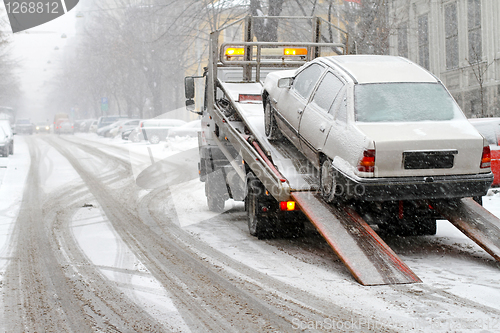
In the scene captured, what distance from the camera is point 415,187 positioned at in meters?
6.18

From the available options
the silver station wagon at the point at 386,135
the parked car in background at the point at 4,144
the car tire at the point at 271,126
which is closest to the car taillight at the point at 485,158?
the silver station wagon at the point at 386,135

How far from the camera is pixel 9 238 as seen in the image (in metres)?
8.45

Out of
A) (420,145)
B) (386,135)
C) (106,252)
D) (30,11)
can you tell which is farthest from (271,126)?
(30,11)

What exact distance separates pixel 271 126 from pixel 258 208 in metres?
1.35

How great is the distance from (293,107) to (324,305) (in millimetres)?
3451

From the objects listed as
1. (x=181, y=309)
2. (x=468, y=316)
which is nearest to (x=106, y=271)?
(x=181, y=309)

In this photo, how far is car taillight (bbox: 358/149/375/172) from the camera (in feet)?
19.8

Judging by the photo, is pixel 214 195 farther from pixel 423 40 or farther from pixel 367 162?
pixel 423 40

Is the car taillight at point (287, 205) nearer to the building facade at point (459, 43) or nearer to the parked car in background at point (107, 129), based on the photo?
the building facade at point (459, 43)

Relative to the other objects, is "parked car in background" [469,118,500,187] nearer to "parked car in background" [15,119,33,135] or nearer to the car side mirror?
the car side mirror

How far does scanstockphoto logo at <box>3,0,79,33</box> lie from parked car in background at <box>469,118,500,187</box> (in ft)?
37.3

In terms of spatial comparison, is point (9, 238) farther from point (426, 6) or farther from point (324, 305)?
point (426, 6)

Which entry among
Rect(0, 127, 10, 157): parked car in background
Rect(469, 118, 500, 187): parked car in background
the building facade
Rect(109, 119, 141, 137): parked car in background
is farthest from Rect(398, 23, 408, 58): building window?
Rect(109, 119, 141, 137): parked car in background

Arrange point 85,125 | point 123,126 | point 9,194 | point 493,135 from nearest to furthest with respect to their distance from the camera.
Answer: point 493,135
point 9,194
point 123,126
point 85,125
